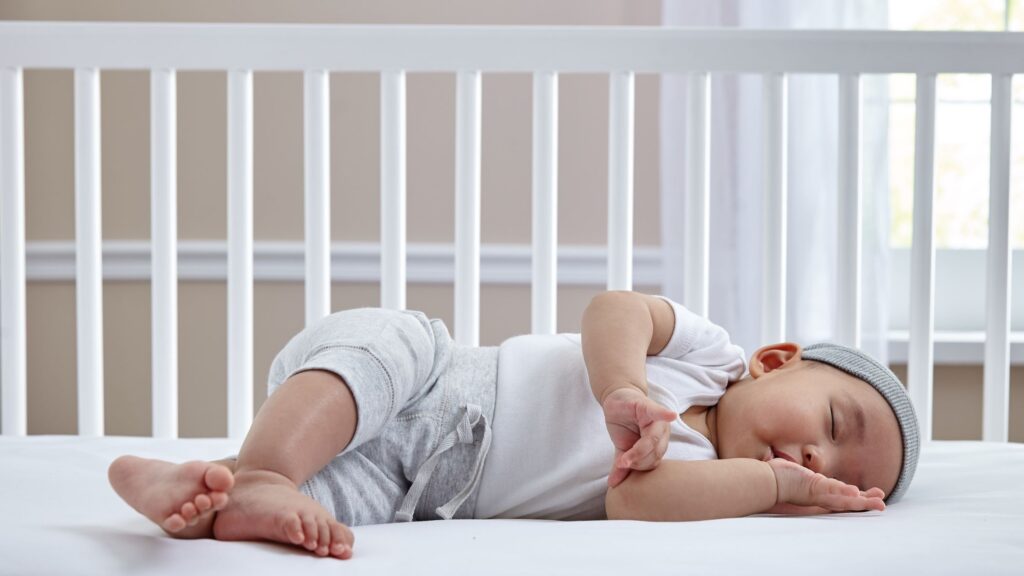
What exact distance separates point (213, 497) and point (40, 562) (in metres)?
0.11

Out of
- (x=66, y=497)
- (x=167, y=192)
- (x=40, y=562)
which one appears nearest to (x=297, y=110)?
(x=167, y=192)

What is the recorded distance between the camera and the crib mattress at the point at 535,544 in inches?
23.8

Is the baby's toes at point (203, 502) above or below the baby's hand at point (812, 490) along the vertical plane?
above

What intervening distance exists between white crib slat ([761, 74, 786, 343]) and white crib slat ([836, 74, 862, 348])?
0.07 meters

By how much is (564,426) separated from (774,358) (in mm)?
230

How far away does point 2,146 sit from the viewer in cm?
127

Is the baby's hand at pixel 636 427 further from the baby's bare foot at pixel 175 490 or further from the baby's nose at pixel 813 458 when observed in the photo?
the baby's bare foot at pixel 175 490

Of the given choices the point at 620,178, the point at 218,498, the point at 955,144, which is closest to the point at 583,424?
the point at 218,498

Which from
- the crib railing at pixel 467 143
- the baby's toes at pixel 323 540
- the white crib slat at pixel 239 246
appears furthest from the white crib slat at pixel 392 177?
the baby's toes at pixel 323 540

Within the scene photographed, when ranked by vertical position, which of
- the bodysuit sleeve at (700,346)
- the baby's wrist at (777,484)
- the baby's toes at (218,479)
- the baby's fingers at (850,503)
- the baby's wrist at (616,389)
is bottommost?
the baby's fingers at (850,503)

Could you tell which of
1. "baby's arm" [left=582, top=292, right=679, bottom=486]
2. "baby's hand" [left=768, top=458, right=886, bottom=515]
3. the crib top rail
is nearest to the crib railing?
the crib top rail

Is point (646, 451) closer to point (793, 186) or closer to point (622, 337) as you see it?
point (622, 337)

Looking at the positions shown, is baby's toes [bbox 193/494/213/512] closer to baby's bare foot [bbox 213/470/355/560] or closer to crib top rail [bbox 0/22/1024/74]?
baby's bare foot [bbox 213/470/355/560]

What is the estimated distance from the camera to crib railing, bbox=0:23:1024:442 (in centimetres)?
123
